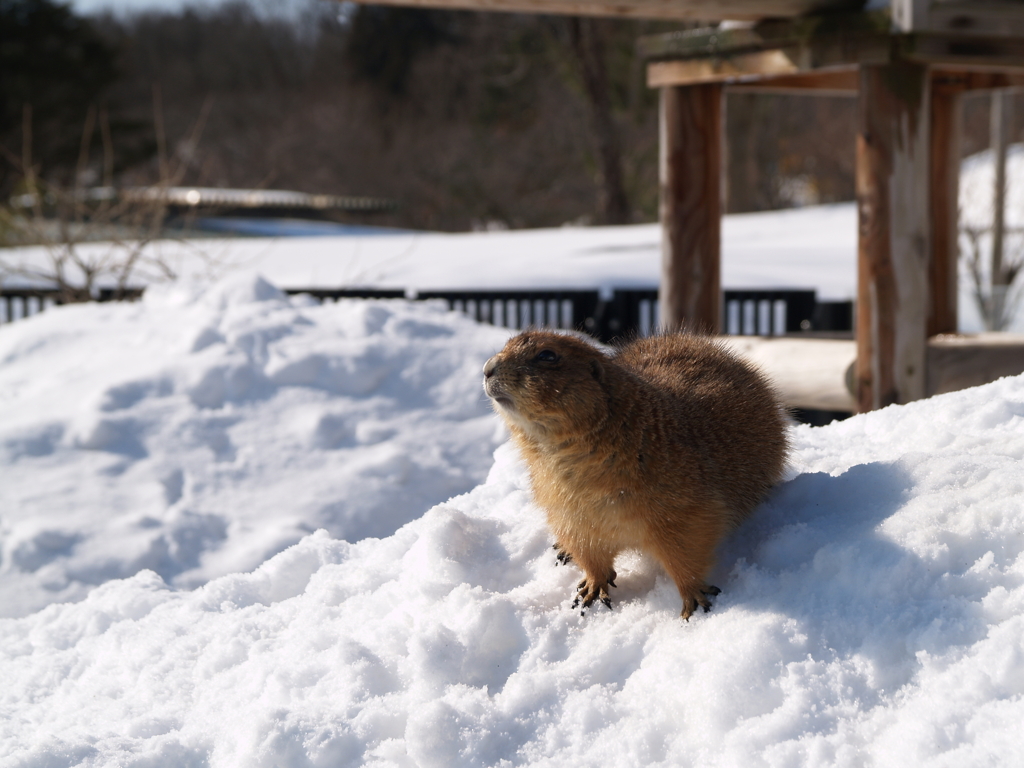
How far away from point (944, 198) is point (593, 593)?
4.48m

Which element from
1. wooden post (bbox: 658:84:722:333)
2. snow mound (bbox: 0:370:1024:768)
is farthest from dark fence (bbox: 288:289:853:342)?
snow mound (bbox: 0:370:1024:768)

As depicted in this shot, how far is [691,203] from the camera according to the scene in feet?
17.3

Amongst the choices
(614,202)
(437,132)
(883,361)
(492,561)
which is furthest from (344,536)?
(437,132)

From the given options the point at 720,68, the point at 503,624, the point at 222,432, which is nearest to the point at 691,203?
the point at 720,68

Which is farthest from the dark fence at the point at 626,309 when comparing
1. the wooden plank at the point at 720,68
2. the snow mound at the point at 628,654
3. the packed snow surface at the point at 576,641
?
the snow mound at the point at 628,654

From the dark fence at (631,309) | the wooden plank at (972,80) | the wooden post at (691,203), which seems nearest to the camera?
the wooden post at (691,203)

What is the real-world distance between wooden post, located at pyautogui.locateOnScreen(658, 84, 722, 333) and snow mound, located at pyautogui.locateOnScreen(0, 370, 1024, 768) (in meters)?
2.47

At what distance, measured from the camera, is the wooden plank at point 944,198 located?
5887 mm

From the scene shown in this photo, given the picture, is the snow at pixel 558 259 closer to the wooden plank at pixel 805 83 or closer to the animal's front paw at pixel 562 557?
the wooden plank at pixel 805 83

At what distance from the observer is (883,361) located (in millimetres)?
4543

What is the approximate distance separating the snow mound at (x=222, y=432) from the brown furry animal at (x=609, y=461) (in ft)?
7.66

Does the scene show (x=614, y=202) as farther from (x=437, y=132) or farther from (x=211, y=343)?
(x=211, y=343)

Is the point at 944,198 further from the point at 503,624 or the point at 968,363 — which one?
the point at 503,624

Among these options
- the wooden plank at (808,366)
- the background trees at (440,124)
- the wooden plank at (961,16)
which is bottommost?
the wooden plank at (808,366)
